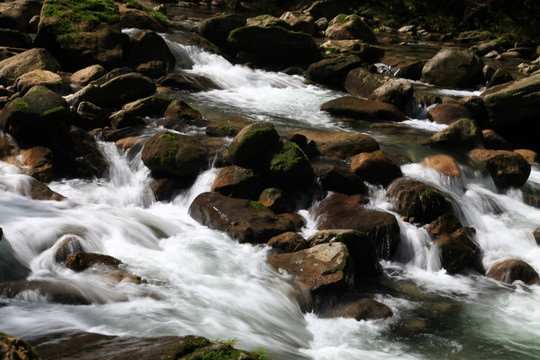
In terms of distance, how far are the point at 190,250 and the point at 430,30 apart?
25337 mm

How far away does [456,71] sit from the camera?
16219 mm

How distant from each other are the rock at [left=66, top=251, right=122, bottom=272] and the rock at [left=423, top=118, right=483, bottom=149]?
23.9 feet

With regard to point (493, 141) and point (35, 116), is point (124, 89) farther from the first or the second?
point (493, 141)

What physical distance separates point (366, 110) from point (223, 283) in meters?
7.54

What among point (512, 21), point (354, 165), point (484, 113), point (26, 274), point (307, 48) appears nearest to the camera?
point (26, 274)

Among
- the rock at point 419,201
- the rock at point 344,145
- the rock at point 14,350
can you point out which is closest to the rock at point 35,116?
the rock at point 344,145

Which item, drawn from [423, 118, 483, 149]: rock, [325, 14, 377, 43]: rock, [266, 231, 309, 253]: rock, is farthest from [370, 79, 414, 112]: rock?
[325, 14, 377, 43]: rock

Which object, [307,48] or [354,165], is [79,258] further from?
[307,48]

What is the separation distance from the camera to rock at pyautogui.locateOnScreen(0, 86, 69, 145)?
9.51 meters

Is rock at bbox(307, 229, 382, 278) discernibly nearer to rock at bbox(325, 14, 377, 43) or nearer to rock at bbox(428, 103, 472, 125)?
rock at bbox(428, 103, 472, 125)

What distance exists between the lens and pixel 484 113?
12789 millimetres

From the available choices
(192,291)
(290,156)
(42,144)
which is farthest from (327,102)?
(192,291)

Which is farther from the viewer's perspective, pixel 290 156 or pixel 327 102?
pixel 327 102

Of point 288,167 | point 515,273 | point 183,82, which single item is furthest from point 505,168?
point 183,82
